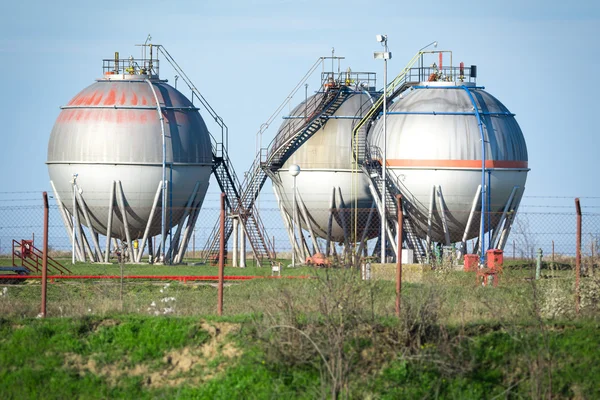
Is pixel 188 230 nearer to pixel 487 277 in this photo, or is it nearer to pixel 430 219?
pixel 430 219

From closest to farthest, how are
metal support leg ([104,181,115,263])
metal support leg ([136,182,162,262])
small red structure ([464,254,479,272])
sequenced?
small red structure ([464,254,479,272]) < metal support leg ([104,181,115,263]) < metal support leg ([136,182,162,262])

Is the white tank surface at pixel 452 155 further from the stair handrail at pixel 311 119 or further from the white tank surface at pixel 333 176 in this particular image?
the stair handrail at pixel 311 119

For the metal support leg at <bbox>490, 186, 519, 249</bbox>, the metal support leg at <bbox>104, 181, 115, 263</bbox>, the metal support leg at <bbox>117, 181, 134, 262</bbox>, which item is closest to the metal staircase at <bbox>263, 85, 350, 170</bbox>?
the metal support leg at <bbox>117, 181, 134, 262</bbox>

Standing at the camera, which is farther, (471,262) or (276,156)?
(276,156)

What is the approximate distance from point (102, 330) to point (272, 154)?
30.6 metres

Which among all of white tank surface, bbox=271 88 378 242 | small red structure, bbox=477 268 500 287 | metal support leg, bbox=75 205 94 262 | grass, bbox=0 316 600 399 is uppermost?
white tank surface, bbox=271 88 378 242

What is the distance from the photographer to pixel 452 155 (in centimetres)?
4122

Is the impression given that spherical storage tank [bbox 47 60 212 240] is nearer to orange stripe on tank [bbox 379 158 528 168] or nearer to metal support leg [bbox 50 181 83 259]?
metal support leg [bbox 50 181 83 259]

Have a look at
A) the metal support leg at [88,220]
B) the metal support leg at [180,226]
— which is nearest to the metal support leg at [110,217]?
the metal support leg at [88,220]

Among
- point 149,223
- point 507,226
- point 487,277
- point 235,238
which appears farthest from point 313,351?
point 149,223

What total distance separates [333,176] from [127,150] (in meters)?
8.40

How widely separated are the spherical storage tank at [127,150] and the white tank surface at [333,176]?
4226 millimetres

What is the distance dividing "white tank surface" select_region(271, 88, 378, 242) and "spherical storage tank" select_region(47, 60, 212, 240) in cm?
423

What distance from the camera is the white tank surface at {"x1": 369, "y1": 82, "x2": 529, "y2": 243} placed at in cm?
4128
